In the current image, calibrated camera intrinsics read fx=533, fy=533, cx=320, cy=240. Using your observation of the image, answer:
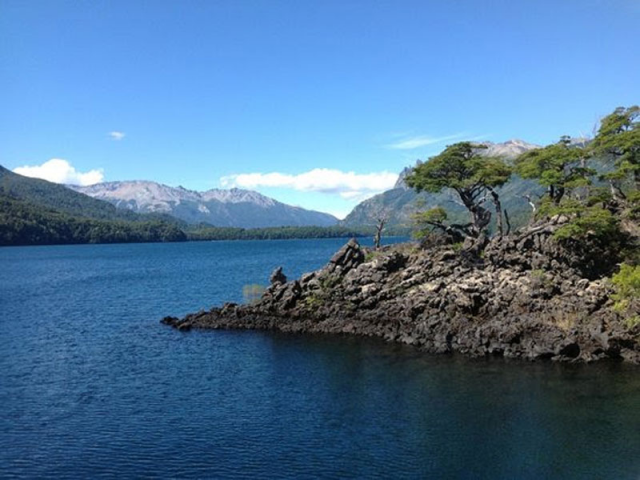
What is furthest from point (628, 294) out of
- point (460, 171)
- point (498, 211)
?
point (460, 171)

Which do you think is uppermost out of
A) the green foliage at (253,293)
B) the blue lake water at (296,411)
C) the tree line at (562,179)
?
the tree line at (562,179)

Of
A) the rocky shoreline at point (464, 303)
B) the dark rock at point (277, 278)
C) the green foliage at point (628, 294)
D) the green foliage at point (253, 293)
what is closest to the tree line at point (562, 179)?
the rocky shoreline at point (464, 303)

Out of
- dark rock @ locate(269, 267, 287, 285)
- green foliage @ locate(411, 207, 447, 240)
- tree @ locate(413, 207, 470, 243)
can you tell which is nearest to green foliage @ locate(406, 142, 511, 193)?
green foliage @ locate(411, 207, 447, 240)

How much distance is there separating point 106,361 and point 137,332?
14872mm

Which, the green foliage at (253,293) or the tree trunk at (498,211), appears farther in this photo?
the green foliage at (253,293)

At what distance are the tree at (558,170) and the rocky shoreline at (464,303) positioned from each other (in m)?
6.89

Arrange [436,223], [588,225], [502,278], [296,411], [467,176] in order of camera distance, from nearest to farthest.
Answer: [296,411] < [588,225] < [502,278] < [436,223] < [467,176]

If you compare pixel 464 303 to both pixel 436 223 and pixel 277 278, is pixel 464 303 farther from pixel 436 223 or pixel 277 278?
pixel 277 278

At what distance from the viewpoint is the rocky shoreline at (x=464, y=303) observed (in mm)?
52250

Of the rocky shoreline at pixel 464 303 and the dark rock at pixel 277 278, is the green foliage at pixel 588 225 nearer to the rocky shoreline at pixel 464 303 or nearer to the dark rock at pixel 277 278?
the rocky shoreline at pixel 464 303

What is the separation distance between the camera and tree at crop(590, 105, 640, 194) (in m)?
66.7

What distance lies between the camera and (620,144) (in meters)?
67.6

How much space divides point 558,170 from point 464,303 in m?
23.9

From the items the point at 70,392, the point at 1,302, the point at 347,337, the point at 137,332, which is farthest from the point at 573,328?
the point at 1,302
